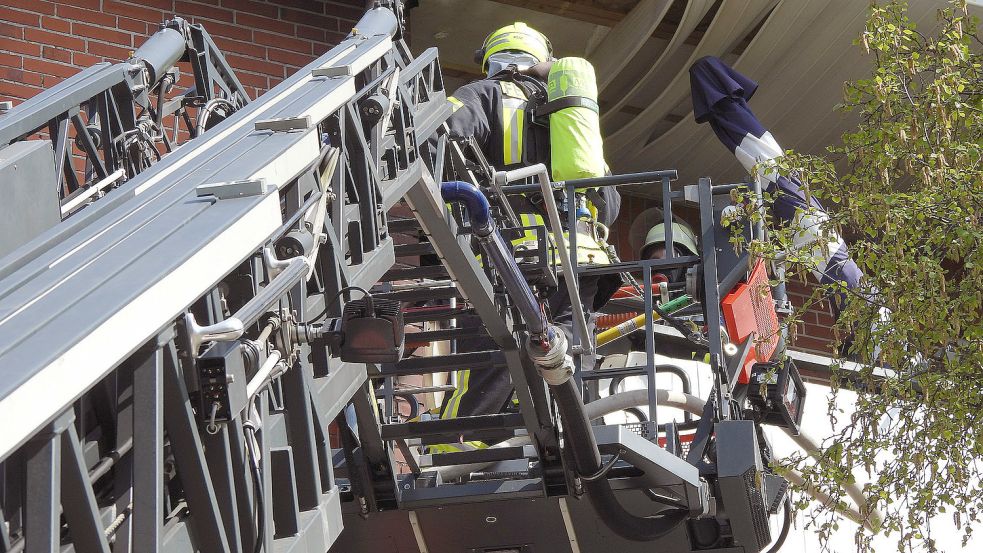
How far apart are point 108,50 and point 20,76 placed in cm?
68

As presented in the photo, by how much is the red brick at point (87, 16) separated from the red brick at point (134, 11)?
6cm

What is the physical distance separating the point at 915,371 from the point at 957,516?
2.24 feet

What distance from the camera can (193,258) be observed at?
2.70m

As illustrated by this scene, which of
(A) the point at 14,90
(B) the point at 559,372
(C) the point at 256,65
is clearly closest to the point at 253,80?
(C) the point at 256,65

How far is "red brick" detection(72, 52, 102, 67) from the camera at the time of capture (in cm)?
938

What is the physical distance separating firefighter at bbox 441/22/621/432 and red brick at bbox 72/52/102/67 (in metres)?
3.47

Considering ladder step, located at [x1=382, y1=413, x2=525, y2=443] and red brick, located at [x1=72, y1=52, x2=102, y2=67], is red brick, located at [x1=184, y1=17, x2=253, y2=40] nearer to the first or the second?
red brick, located at [x1=72, y1=52, x2=102, y2=67]

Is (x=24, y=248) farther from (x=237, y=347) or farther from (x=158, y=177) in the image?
(x=158, y=177)

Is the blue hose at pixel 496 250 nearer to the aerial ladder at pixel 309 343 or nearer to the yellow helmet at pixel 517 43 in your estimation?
the aerial ladder at pixel 309 343

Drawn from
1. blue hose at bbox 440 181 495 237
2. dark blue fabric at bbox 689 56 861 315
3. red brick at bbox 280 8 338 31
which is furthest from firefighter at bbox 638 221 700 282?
blue hose at bbox 440 181 495 237

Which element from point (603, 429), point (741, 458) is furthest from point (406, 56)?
point (741, 458)

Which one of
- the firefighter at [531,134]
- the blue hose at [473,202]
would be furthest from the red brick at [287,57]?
the blue hose at [473,202]

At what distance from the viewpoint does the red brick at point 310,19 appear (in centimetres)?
1026

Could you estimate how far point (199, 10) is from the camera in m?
9.91
